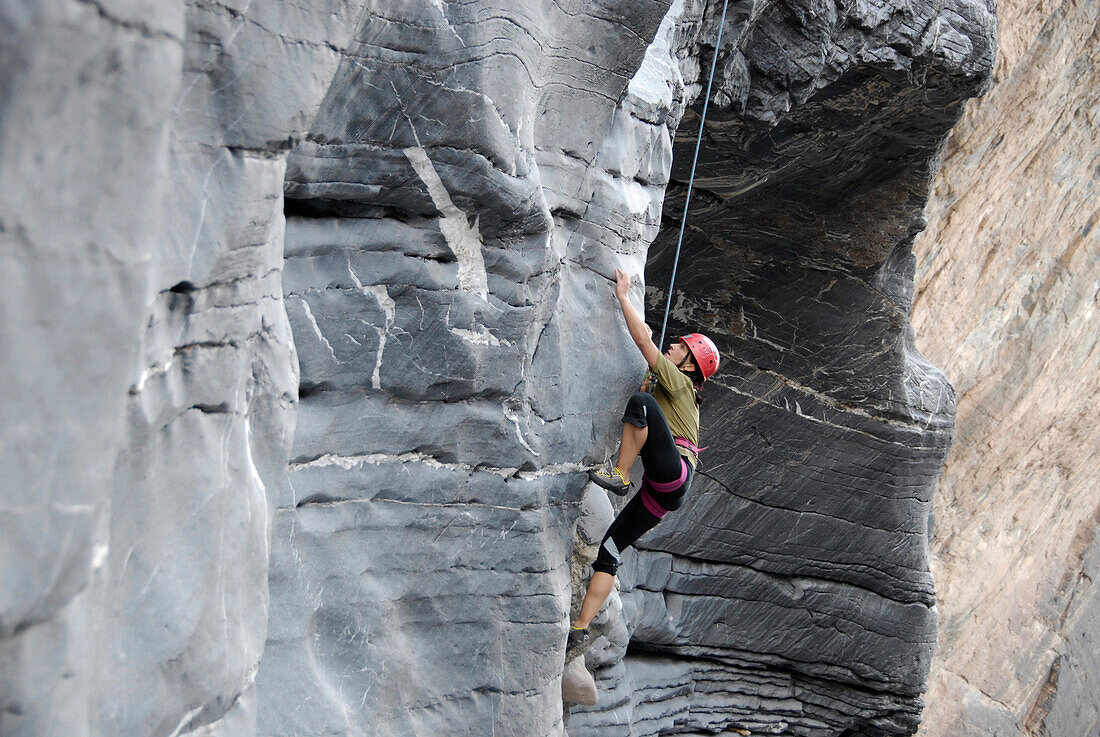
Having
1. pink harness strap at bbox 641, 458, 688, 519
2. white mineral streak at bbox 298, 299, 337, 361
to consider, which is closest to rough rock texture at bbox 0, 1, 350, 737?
white mineral streak at bbox 298, 299, 337, 361

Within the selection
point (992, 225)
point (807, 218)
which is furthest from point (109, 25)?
point (992, 225)

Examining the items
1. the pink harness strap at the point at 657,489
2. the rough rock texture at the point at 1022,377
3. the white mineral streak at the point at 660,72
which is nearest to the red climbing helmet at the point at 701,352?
the pink harness strap at the point at 657,489

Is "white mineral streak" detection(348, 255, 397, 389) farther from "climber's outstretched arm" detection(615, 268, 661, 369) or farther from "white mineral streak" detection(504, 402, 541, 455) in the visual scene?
"climber's outstretched arm" detection(615, 268, 661, 369)

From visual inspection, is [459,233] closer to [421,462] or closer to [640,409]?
[421,462]

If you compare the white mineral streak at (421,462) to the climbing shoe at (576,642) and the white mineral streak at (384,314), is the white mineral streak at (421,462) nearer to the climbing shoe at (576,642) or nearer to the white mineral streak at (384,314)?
the white mineral streak at (384,314)

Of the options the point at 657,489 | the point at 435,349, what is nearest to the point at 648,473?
the point at 657,489

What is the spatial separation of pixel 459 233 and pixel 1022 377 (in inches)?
283

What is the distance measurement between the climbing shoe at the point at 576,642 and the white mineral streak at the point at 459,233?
1722mm

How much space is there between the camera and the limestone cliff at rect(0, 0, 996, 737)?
1.62 meters

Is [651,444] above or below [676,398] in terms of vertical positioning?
below

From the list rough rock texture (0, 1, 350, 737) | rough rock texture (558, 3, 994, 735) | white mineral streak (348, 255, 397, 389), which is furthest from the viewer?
rough rock texture (558, 3, 994, 735)

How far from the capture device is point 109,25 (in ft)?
5.07

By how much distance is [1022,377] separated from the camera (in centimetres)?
902

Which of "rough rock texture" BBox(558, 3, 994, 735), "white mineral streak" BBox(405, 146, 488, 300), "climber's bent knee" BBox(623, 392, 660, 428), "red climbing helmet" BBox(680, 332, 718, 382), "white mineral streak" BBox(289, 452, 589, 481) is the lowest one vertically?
"rough rock texture" BBox(558, 3, 994, 735)
